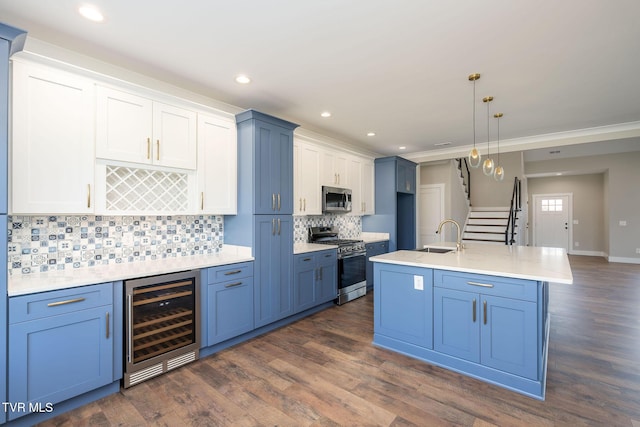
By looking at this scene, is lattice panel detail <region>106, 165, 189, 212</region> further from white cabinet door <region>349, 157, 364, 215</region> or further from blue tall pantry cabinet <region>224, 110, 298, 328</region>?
white cabinet door <region>349, 157, 364, 215</region>

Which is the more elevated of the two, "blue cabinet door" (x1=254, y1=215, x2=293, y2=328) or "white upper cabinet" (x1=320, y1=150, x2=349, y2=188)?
"white upper cabinet" (x1=320, y1=150, x2=349, y2=188)

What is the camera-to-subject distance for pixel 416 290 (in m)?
2.80

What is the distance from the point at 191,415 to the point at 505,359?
230 cm

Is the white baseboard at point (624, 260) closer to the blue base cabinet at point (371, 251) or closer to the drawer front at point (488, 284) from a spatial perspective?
the blue base cabinet at point (371, 251)

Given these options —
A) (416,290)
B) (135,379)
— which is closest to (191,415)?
(135,379)

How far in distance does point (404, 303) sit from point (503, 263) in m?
0.93

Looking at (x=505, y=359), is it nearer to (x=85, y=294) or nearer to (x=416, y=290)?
(x=416, y=290)

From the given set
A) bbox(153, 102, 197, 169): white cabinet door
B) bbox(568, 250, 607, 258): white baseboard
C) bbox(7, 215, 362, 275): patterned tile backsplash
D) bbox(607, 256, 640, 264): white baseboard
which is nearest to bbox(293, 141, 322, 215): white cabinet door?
bbox(7, 215, 362, 275): patterned tile backsplash

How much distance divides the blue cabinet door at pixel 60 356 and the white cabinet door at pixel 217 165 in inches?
51.5

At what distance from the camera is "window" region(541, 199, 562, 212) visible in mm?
9570

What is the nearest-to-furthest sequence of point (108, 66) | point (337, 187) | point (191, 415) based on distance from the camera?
point (191, 415), point (108, 66), point (337, 187)

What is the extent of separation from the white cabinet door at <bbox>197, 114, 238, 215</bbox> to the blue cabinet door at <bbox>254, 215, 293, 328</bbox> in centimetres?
41

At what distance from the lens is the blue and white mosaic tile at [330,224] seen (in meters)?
4.62

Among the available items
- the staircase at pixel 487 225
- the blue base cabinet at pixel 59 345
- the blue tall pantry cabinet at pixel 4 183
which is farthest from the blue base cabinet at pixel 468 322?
the staircase at pixel 487 225
